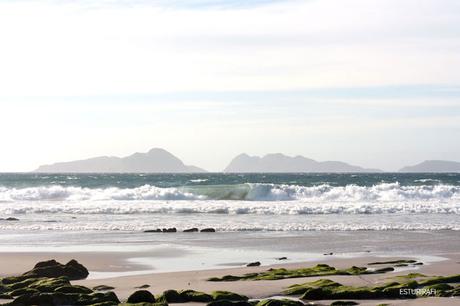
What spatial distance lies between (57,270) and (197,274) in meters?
3.02

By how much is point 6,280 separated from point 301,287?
19.5ft

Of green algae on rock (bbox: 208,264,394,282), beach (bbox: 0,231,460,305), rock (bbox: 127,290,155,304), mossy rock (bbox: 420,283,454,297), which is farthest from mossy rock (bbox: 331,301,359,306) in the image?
rock (bbox: 127,290,155,304)

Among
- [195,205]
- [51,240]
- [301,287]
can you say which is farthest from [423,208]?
[301,287]

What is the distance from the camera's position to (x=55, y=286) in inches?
477

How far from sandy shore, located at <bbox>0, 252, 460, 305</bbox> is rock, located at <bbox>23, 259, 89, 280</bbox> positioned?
325 millimetres

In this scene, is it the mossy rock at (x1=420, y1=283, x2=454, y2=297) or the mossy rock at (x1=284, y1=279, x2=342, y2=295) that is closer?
the mossy rock at (x1=420, y1=283, x2=454, y2=297)

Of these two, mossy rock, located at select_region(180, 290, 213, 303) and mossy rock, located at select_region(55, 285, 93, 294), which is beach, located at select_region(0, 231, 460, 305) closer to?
mossy rock, located at select_region(55, 285, 93, 294)

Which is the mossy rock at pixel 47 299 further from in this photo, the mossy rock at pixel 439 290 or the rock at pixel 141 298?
the mossy rock at pixel 439 290

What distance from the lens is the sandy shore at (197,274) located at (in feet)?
40.4

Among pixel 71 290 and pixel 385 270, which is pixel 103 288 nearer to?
pixel 71 290

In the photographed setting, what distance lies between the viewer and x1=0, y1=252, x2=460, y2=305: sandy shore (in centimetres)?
1233

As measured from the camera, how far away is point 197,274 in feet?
48.9

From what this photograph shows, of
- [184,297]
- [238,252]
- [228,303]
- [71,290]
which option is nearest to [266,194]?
[238,252]

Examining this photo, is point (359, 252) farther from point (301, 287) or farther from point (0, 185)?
Result: point (0, 185)
